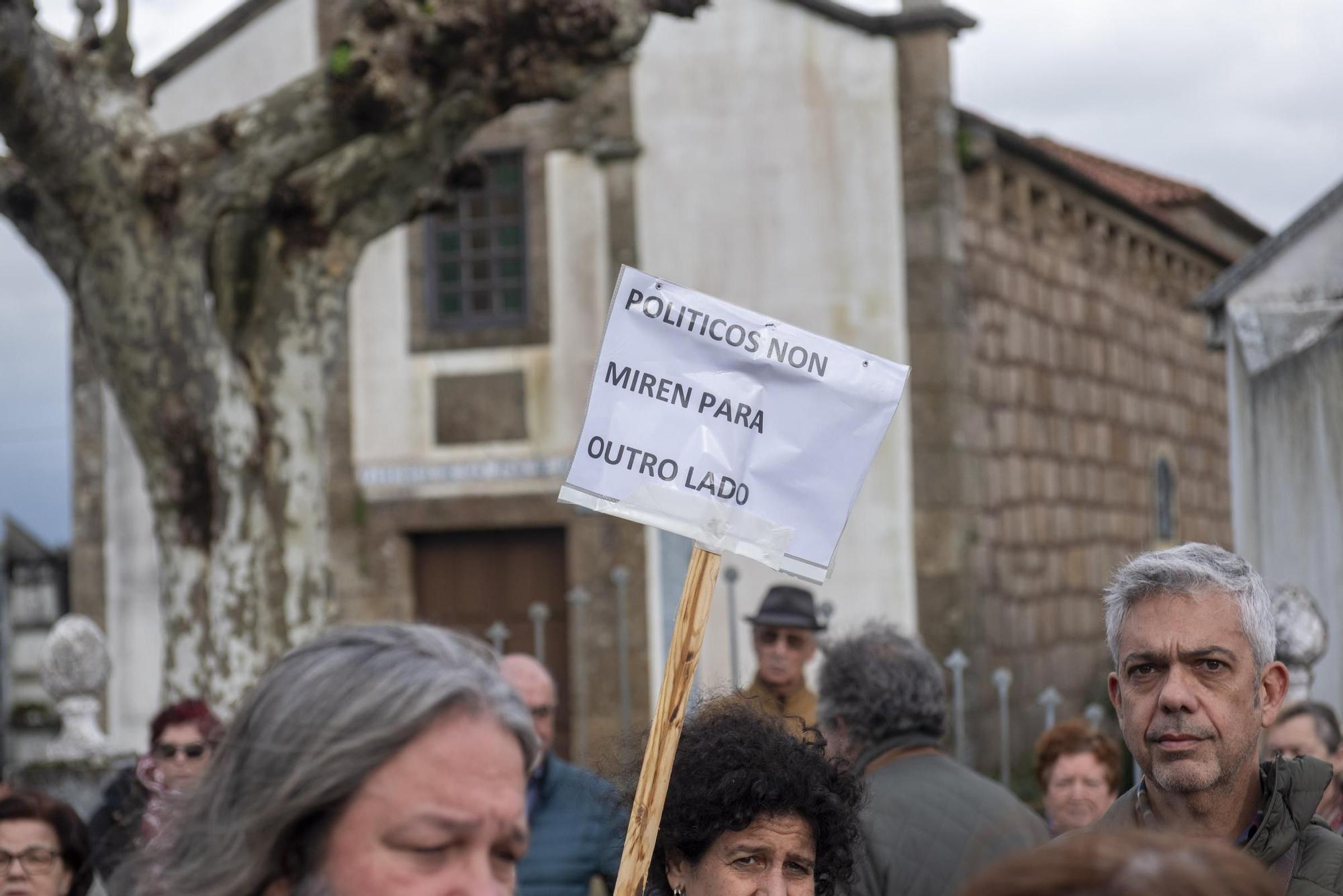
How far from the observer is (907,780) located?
4379 mm

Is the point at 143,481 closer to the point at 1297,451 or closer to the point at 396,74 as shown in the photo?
the point at 396,74

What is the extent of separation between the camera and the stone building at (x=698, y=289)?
586 inches

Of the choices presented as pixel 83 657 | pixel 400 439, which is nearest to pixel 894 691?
pixel 83 657

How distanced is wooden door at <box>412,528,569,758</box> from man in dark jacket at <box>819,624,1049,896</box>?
437 inches

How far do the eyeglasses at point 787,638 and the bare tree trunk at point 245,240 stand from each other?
2.76 m

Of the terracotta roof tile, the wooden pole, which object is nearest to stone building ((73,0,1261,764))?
the terracotta roof tile

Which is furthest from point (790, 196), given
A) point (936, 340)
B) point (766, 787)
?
point (766, 787)

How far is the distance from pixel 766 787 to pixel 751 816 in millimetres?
57

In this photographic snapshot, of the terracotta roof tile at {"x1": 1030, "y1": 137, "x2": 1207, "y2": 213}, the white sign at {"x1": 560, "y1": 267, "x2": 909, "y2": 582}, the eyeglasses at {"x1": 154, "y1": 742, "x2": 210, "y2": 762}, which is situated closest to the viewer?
the white sign at {"x1": 560, "y1": 267, "x2": 909, "y2": 582}

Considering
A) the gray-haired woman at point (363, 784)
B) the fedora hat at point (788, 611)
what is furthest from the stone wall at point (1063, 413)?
the gray-haired woman at point (363, 784)

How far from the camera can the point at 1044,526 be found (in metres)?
16.8

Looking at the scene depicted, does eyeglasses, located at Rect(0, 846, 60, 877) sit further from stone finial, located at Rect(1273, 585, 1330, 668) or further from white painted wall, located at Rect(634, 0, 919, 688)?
white painted wall, located at Rect(634, 0, 919, 688)

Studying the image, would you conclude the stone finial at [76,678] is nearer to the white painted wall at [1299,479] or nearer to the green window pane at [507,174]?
the white painted wall at [1299,479]

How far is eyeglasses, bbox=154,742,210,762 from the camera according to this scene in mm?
5816
